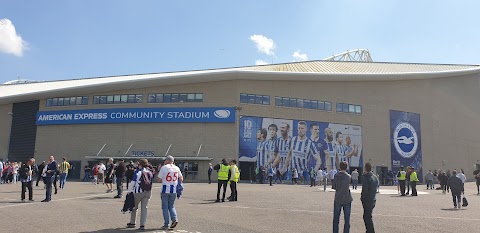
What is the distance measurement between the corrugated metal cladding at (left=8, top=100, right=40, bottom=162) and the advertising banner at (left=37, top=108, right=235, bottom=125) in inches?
131

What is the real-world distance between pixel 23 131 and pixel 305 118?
28051 millimetres

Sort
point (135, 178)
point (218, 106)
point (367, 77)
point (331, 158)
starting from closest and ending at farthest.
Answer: point (135, 178) → point (218, 106) → point (331, 158) → point (367, 77)

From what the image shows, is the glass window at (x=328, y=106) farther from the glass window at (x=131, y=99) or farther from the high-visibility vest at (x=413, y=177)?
the glass window at (x=131, y=99)

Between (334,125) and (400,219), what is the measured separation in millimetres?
28963

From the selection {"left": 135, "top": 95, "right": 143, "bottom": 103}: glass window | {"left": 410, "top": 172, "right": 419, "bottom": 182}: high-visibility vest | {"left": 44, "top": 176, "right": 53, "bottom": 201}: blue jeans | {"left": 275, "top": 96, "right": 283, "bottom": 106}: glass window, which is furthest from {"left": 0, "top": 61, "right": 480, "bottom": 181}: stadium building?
{"left": 44, "top": 176, "right": 53, "bottom": 201}: blue jeans

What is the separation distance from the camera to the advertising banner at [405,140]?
42062 mm

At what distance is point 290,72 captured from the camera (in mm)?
37156

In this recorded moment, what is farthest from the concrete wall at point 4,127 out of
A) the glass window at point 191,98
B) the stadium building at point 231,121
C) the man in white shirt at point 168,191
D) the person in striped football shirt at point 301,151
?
the man in white shirt at point 168,191

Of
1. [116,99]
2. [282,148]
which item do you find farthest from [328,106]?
[116,99]

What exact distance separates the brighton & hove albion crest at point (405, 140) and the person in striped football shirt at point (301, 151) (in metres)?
10.5

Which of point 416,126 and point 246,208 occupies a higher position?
point 416,126

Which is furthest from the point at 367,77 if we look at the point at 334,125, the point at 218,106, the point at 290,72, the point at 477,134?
the point at 477,134

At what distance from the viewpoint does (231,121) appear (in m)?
35.0

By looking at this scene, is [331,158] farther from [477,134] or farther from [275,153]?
[477,134]
